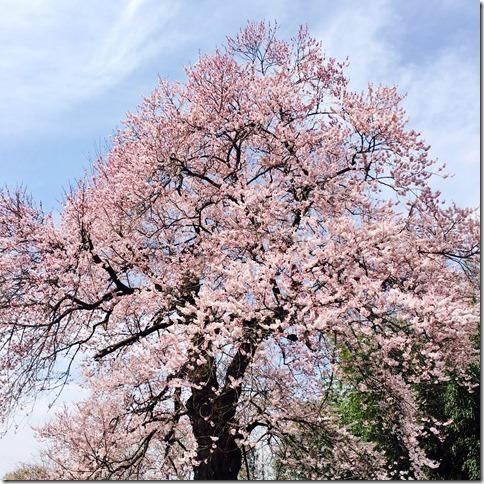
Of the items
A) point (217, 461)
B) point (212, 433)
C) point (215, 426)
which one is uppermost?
point (215, 426)

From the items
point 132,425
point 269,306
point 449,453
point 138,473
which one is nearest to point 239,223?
point 269,306

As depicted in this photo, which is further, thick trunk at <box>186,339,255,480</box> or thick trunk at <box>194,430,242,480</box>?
thick trunk at <box>194,430,242,480</box>

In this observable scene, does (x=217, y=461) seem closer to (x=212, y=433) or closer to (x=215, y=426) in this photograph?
(x=212, y=433)

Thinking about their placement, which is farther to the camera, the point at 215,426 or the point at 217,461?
the point at 217,461

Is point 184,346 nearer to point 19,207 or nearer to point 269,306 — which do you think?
point 269,306

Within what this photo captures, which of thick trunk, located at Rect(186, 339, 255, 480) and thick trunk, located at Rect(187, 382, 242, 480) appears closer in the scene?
thick trunk, located at Rect(186, 339, 255, 480)

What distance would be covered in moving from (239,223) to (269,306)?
2064 millimetres

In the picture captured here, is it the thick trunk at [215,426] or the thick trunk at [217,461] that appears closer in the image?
the thick trunk at [215,426]

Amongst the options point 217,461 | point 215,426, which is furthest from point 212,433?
point 217,461

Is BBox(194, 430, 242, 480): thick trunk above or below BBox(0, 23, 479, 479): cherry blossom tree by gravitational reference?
below

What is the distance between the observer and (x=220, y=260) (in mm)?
10203

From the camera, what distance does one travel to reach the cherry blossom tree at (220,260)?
1004 cm

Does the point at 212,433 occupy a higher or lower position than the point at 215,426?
lower

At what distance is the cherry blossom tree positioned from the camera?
1004cm
